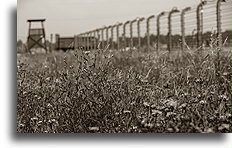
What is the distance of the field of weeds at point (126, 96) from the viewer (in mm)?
2662

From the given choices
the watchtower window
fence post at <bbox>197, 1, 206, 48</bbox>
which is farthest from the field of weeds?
the watchtower window

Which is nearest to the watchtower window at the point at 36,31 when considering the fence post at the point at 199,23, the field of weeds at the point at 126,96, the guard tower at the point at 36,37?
the guard tower at the point at 36,37

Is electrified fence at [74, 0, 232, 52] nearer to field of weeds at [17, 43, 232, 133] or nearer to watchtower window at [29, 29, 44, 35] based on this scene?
field of weeds at [17, 43, 232, 133]

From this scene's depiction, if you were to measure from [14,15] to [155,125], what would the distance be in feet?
4.54

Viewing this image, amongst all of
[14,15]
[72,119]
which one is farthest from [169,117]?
[14,15]

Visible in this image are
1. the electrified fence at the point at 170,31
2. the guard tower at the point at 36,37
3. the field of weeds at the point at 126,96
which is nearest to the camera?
the field of weeds at the point at 126,96

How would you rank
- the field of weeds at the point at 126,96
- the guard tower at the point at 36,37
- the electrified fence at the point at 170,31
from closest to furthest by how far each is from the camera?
the field of weeds at the point at 126,96, the electrified fence at the point at 170,31, the guard tower at the point at 36,37

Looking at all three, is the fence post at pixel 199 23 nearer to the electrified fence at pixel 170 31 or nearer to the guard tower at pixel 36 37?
the electrified fence at pixel 170 31

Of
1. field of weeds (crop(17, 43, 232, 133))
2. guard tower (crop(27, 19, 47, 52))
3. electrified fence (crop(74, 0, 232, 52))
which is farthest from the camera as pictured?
guard tower (crop(27, 19, 47, 52))

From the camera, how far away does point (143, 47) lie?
3.36 metres

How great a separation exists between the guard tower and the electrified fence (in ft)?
0.94

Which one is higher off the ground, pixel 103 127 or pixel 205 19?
pixel 205 19

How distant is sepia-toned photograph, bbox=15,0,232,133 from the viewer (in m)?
2.73

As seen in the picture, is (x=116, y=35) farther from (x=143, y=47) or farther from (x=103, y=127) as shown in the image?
(x=103, y=127)
